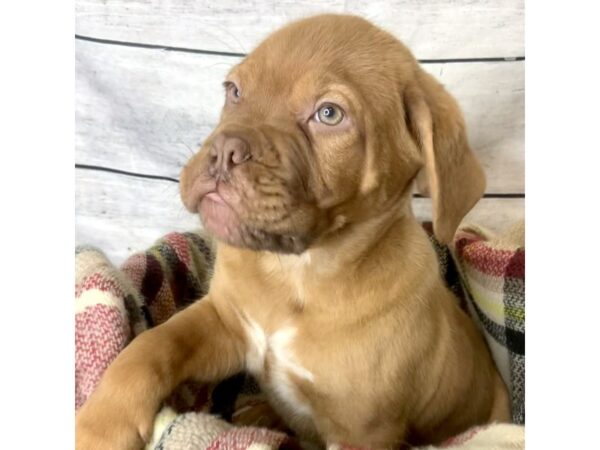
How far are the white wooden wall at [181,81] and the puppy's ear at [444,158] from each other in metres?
1.00

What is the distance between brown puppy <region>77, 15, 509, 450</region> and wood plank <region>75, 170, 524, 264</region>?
952mm

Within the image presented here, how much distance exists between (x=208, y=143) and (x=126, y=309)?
2.13 feet

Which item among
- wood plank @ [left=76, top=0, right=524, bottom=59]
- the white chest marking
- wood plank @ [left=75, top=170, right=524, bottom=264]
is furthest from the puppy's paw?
wood plank @ [left=76, top=0, right=524, bottom=59]

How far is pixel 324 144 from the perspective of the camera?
1874 millimetres

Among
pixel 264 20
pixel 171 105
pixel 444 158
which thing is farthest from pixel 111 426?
pixel 264 20

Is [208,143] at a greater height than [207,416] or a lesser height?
greater

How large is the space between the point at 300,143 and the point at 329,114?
0.11 m

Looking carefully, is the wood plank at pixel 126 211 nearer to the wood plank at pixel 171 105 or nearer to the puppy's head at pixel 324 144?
the wood plank at pixel 171 105
